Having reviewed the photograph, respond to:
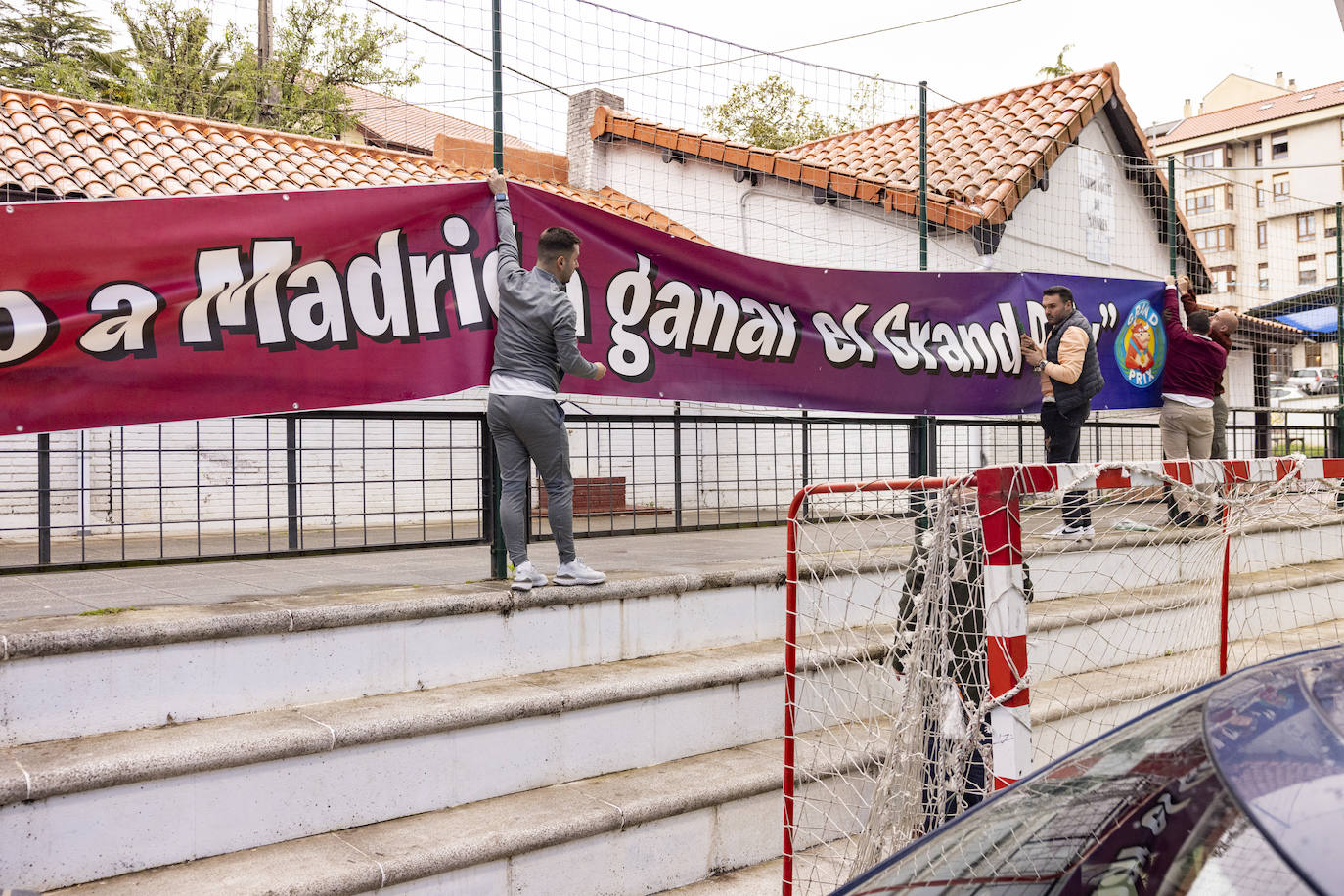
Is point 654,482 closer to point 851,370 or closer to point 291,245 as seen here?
point 851,370

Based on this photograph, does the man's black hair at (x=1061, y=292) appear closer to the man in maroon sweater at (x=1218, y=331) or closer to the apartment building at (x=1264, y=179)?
the man in maroon sweater at (x=1218, y=331)

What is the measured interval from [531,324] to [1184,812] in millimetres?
3843

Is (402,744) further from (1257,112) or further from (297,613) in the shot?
(1257,112)

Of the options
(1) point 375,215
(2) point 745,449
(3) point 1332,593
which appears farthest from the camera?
(2) point 745,449

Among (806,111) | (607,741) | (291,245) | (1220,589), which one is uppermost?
(806,111)

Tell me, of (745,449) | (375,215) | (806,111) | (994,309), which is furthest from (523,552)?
(806,111)

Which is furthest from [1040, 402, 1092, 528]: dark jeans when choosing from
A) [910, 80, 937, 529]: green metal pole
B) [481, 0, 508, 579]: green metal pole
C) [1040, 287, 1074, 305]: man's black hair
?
[481, 0, 508, 579]: green metal pole

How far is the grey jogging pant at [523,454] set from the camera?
4.87 metres

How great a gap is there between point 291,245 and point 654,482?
5.28 meters

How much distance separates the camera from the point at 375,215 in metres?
4.69

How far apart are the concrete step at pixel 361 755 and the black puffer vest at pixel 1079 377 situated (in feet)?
11.1

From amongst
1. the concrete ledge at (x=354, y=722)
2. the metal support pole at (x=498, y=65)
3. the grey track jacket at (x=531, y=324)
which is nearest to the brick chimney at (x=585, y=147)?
the metal support pole at (x=498, y=65)

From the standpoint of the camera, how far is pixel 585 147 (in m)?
15.4

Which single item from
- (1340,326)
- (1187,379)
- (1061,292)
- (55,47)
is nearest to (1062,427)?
(1061,292)
